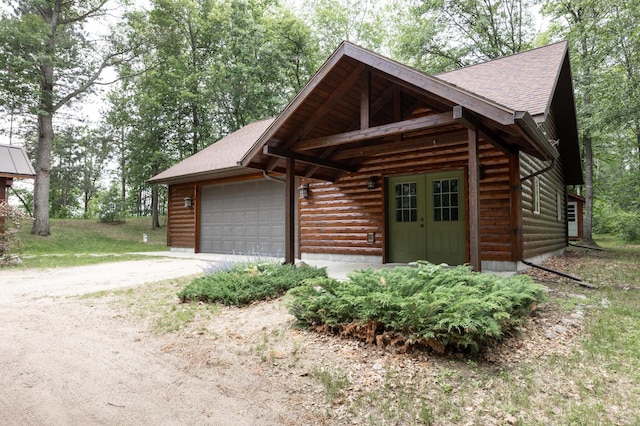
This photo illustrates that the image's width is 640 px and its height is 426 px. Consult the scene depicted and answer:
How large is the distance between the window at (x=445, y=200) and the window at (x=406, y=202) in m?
0.45

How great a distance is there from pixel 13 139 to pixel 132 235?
13822 millimetres

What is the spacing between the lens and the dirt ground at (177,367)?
233cm

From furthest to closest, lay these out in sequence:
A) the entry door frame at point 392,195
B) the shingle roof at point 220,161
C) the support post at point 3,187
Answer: the shingle roof at point 220,161 < the support post at point 3,187 < the entry door frame at point 392,195

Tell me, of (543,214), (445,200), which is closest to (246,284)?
(445,200)

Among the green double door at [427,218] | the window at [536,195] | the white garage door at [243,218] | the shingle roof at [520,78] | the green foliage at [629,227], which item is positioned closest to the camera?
the shingle roof at [520,78]

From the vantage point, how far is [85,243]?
49.8 ft

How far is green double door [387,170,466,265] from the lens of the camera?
295 inches

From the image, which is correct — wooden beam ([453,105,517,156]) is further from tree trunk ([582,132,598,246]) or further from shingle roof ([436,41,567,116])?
tree trunk ([582,132,598,246])

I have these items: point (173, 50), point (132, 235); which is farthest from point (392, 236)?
point (173, 50)

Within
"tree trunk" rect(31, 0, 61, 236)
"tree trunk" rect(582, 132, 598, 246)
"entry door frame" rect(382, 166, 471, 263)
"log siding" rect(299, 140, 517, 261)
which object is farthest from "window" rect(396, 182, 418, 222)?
"tree trunk" rect(31, 0, 61, 236)

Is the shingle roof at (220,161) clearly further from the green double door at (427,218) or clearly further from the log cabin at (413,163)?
the green double door at (427,218)

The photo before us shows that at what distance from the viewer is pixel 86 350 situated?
11.0 feet

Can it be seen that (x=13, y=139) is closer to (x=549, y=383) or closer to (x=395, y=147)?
(x=395, y=147)

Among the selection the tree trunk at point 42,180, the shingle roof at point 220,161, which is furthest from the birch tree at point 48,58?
the shingle roof at point 220,161
